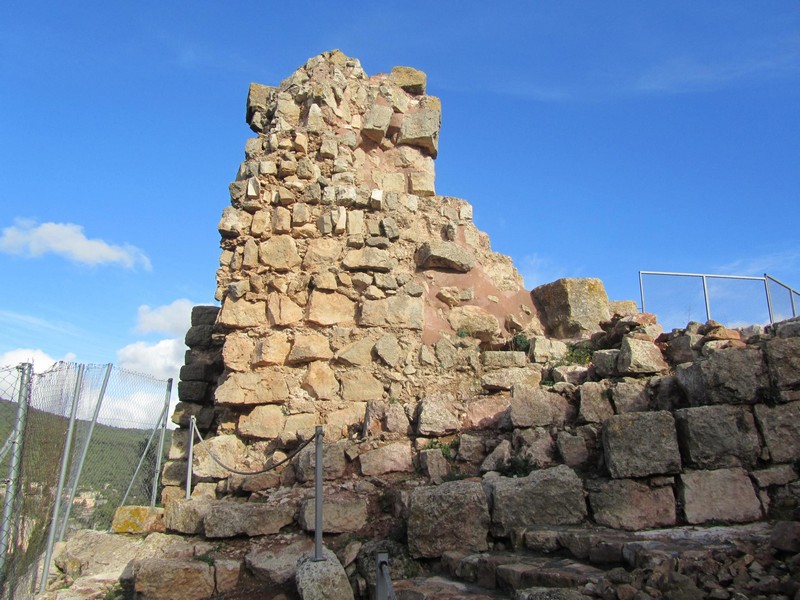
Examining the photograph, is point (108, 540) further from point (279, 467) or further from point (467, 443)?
point (467, 443)

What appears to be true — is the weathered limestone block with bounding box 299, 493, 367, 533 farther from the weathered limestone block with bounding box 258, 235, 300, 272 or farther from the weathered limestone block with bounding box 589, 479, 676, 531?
the weathered limestone block with bounding box 258, 235, 300, 272

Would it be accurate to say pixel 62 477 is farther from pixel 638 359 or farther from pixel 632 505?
pixel 638 359

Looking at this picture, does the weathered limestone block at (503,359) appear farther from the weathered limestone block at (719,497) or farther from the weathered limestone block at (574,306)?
the weathered limestone block at (719,497)

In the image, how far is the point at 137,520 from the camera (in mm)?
6469

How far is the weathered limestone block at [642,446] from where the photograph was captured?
523 centimetres

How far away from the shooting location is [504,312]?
836cm

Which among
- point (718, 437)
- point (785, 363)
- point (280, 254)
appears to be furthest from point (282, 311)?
point (785, 363)

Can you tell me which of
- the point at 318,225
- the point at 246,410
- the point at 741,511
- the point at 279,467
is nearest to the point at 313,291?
the point at 318,225

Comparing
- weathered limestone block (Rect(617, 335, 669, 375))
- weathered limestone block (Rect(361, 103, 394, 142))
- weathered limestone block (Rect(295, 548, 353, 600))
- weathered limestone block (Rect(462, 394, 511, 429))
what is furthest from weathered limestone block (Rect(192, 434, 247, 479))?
weathered limestone block (Rect(361, 103, 394, 142))

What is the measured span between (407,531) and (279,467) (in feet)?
6.47

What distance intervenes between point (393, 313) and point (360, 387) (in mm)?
992

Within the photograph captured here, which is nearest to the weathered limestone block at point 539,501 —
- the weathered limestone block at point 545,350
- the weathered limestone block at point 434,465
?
the weathered limestone block at point 434,465

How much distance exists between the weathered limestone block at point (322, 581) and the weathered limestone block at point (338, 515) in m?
0.67

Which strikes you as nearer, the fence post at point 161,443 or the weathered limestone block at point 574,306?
the fence post at point 161,443
